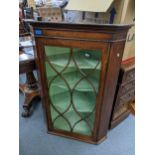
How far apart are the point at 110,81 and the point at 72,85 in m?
0.33

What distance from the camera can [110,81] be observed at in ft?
4.30

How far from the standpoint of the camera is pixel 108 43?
1.11m

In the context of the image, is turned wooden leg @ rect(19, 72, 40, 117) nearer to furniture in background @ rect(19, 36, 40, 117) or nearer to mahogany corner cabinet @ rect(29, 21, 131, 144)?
furniture in background @ rect(19, 36, 40, 117)

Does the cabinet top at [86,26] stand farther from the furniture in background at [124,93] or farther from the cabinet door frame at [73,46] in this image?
the furniture in background at [124,93]

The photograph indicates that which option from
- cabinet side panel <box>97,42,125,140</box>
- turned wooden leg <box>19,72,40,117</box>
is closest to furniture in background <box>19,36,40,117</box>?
turned wooden leg <box>19,72,40,117</box>

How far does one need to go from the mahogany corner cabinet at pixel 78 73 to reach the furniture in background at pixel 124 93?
13cm

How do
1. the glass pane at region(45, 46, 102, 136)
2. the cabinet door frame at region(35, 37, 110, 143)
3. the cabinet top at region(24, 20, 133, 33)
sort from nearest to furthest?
the cabinet top at region(24, 20, 133, 33) → the cabinet door frame at region(35, 37, 110, 143) → the glass pane at region(45, 46, 102, 136)

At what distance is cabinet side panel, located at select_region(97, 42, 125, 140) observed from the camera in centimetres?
118

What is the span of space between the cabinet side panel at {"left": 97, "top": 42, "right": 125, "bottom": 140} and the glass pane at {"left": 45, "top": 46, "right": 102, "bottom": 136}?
0.08m

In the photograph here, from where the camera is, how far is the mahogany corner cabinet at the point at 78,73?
1.12 m

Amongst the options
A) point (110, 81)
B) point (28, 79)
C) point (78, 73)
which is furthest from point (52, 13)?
point (28, 79)
